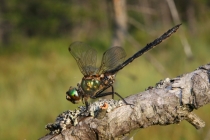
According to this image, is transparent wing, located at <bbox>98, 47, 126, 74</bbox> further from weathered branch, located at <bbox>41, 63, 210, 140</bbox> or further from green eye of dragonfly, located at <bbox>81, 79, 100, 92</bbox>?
weathered branch, located at <bbox>41, 63, 210, 140</bbox>

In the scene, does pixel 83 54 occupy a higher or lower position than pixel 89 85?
higher

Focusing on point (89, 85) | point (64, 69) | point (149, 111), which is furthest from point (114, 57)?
point (64, 69)

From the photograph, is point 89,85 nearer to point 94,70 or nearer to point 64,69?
point 94,70

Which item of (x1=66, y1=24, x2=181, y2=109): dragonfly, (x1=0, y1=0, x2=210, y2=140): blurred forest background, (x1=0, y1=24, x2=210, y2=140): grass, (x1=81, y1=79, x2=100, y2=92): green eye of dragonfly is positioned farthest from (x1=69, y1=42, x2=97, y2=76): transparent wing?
(x1=0, y1=24, x2=210, y2=140): grass

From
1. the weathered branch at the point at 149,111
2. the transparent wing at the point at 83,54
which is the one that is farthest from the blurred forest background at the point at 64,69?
the weathered branch at the point at 149,111

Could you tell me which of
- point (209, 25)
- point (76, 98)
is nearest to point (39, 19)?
point (209, 25)
